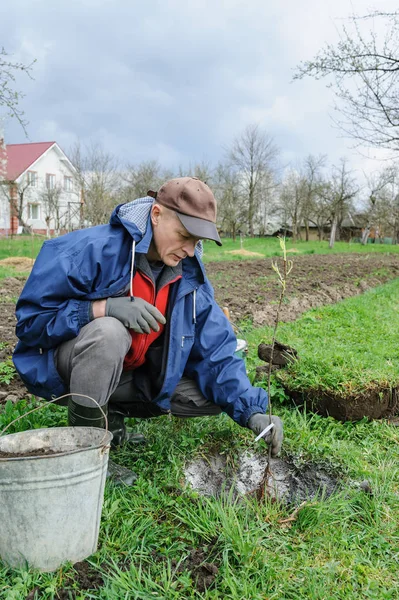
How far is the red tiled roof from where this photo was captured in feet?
116

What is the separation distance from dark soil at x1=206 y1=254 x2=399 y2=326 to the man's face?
356cm

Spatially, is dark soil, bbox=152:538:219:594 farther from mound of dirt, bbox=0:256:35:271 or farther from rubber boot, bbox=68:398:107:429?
mound of dirt, bbox=0:256:35:271

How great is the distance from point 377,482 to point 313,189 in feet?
135

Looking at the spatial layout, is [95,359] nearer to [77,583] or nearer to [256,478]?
[77,583]

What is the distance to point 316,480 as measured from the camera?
2.48 m

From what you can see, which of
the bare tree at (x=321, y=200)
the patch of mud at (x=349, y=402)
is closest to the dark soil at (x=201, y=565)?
the patch of mud at (x=349, y=402)

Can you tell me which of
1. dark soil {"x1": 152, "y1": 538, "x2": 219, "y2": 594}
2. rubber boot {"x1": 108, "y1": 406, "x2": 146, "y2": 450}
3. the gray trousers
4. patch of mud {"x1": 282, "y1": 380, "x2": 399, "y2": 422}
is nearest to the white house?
patch of mud {"x1": 282, "y1": 380, "x2": 399, "y2": 422}

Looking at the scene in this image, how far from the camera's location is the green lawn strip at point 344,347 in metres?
3.29

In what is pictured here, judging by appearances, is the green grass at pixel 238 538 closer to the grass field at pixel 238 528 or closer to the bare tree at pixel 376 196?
the grass field at pixel 238 528

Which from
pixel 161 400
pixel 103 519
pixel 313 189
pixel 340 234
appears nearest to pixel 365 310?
pixel 161 400

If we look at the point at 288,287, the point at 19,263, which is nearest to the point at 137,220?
the point at 288,287

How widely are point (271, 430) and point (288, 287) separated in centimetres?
628

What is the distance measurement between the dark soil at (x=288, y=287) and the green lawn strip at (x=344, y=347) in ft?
1.90

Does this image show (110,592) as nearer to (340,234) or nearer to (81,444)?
(81,444)
